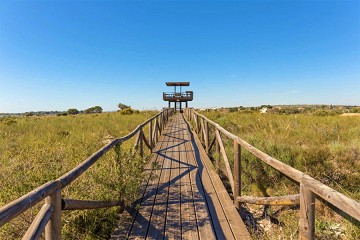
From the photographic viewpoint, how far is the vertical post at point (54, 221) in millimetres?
→ 1669

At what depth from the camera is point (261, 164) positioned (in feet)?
15.7

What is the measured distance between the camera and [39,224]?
1.42 m

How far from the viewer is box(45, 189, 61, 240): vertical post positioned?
65.7 inches

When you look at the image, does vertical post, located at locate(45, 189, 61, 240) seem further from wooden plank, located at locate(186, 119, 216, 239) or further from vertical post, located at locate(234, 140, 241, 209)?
vertical post, located at locate(234, 140, 241, 209)

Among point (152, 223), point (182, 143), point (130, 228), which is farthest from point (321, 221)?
point (182, 143)

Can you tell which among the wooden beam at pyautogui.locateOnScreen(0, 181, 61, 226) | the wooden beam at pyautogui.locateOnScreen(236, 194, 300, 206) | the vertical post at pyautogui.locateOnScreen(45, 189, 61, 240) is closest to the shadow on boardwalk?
the wooden beam at pyautogui.locateOnScreen(236, 194, 300, 206)

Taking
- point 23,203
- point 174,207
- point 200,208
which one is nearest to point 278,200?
point 200,208

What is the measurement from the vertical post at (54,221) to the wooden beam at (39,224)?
0.05 metres

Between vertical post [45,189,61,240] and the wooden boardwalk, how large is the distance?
1.17 meters

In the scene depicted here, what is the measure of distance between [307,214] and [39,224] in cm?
207

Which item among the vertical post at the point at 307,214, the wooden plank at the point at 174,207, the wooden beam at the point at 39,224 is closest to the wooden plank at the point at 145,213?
the wooden plank at the point at 174,207

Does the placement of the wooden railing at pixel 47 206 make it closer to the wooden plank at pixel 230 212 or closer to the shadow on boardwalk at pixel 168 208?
the shadow on boardwalk at pixel 168 208

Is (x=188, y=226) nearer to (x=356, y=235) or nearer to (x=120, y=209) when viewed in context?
(x=120, y=209)

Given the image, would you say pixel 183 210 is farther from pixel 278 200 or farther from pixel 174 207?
pixel 278 200
